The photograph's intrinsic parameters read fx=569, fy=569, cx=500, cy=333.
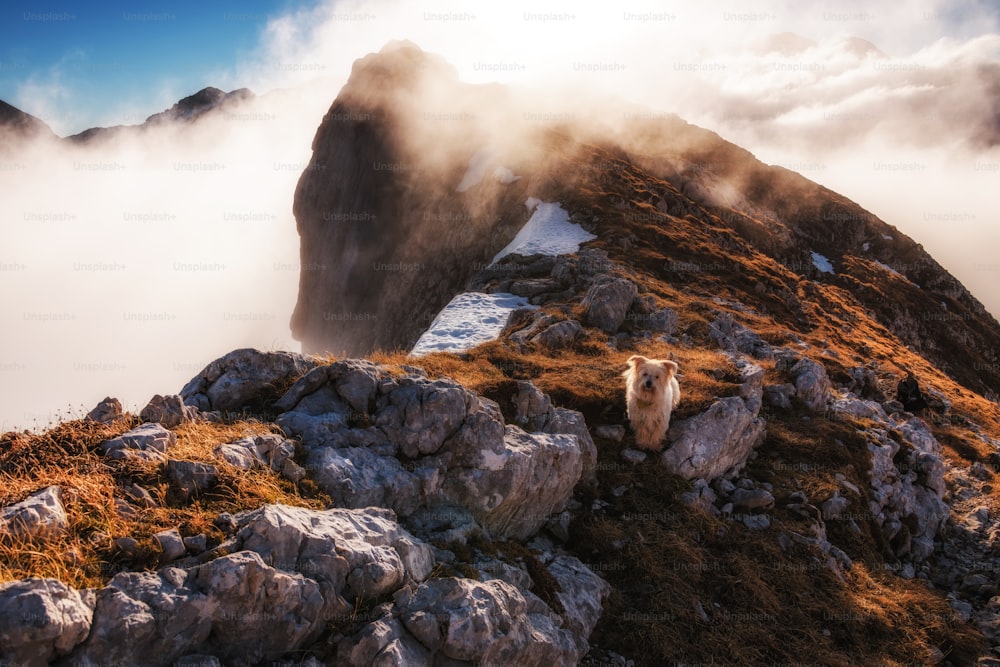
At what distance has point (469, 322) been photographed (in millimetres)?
30109

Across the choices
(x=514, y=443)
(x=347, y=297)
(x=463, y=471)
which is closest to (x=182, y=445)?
(x=463, y=471)

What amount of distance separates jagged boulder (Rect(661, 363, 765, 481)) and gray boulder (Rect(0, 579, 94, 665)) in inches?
524

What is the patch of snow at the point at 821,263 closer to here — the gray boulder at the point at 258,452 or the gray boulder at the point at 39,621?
the gray boulder at the point at 258,452

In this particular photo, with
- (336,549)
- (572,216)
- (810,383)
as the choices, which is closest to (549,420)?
(336,549)

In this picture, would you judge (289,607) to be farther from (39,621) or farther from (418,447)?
(418,447)

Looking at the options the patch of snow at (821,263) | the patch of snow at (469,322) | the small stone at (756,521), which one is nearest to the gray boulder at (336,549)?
the small stone at (756,521)

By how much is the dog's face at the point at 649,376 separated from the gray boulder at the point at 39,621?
1316 cm

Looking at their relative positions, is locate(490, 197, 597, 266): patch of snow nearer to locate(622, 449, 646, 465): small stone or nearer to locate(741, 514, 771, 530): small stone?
locate(622, 449, 646, 465): small stone

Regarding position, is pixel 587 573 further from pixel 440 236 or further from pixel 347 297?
pixel 347 297

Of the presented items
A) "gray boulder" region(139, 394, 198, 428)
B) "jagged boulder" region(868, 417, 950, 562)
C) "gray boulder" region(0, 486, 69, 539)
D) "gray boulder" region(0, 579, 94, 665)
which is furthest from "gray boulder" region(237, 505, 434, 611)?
"jagged boulder" region(868, 417, 950, 562)

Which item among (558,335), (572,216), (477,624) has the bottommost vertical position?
(477,624)

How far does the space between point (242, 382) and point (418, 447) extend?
377 centimetres

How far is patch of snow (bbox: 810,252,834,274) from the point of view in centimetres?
6444

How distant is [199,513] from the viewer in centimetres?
729
